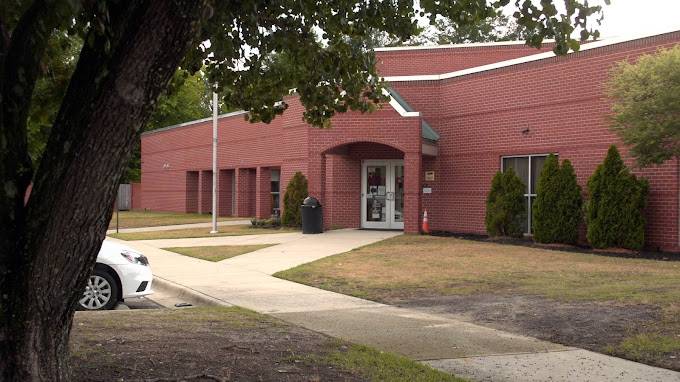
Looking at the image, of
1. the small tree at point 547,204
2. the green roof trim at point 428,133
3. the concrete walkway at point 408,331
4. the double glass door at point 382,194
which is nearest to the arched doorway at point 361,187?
the double glass door at point 382,194

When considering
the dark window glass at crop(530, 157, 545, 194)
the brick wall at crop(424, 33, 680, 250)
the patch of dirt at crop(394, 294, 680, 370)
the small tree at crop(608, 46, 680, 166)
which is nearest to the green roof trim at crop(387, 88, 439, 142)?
the brick wall at crop(424, 33, 680, 250)

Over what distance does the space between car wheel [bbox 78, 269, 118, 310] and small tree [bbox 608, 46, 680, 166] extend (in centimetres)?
1007

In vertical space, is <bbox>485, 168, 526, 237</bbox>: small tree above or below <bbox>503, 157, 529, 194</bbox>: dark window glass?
below

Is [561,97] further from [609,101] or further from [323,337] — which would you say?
[323,337]

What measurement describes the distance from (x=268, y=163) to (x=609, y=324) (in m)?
24.9

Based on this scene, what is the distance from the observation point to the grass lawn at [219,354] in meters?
5.54

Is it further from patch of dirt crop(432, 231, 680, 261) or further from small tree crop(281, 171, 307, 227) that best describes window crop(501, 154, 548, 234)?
small tree crop(281, 171, 307, 227)

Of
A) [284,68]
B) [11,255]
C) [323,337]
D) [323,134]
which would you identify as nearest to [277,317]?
[323,337]

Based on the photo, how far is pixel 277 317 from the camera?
880cm

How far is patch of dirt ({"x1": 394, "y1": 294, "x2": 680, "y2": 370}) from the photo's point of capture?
757 centimetres

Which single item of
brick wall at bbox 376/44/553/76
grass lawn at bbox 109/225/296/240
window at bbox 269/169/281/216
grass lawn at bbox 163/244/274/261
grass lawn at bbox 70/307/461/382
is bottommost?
grass lawn at bbox 70/307/461/382

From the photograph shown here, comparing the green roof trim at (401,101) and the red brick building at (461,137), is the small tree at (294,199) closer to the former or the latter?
the red brick building at (461,137)

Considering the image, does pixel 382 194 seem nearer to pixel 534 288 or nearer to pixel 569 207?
pixel 569 207

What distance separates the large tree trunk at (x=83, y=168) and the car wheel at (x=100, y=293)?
5.92m
